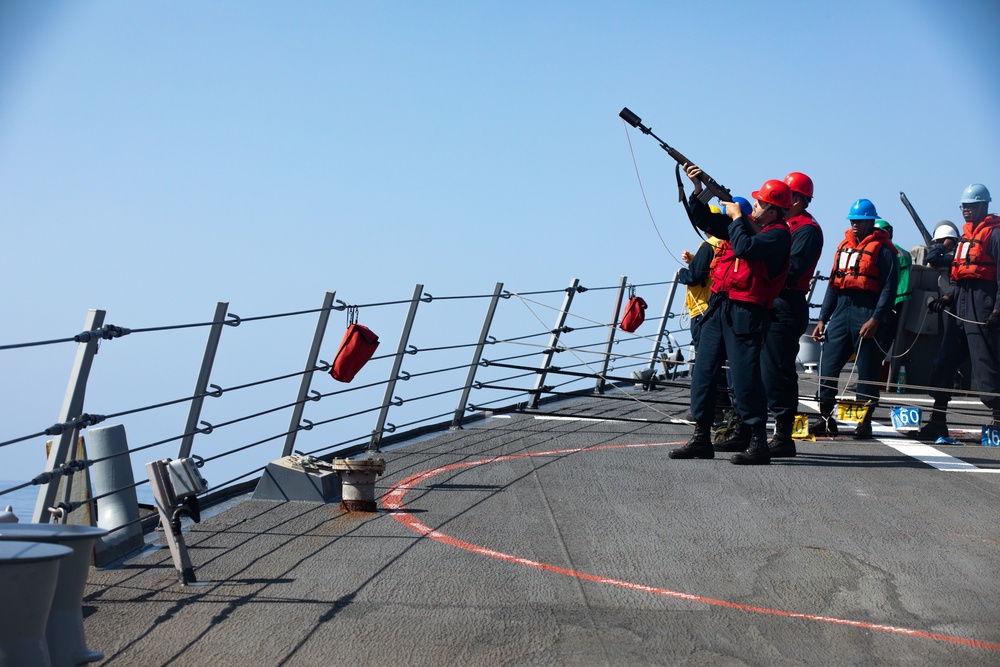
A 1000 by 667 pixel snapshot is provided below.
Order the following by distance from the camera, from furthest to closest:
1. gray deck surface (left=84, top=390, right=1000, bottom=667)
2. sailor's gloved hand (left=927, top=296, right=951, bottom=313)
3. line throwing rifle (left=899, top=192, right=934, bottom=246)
Result: 1. line throwing rifle (left=899, top=192, right=934, bottom=246)
2. sailor's gloved hand (left=927, top=296, right=951, bottom=313)
3. gray deck surface (left=84, top=390, right=1000, bottom=667)

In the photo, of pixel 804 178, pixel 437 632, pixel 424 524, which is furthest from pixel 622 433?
pixel 437 632

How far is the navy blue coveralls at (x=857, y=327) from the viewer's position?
31.8ft

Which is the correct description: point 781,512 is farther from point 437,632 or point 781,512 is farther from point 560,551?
point 437,632

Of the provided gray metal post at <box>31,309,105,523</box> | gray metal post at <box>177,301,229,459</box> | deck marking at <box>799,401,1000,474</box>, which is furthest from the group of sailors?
gray metal post at <box>31,309,105,523</box>

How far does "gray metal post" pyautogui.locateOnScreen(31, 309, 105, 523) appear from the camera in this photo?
197 inches

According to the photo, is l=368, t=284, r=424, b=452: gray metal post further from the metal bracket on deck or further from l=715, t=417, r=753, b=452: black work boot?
the metal bracket on deck

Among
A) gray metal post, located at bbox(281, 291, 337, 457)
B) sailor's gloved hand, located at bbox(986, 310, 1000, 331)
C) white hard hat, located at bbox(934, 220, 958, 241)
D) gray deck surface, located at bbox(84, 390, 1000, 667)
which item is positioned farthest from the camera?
white hard hat, located at bbox(934, 220, 958, 241)

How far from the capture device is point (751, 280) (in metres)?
7.99

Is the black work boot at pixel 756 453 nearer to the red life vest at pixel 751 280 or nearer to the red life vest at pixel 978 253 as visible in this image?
the red life vest at pixel 751 280

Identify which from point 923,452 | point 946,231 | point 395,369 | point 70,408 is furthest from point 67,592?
point 946,231

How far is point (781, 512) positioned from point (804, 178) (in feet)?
9.86

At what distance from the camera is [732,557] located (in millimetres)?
5480

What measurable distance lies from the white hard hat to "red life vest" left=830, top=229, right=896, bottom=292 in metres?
2.83

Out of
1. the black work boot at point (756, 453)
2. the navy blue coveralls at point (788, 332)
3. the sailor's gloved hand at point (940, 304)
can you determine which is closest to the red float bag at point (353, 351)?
the black work boot at point (756, 453)
